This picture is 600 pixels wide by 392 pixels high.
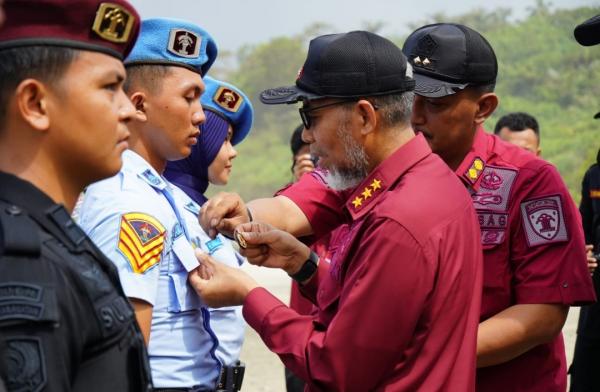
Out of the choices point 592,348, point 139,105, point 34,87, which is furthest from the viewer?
point 592,348

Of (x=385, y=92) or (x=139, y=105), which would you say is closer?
(x=385, y=92)

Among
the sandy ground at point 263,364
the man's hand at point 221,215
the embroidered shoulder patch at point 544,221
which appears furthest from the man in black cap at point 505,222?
the sandy ground at point 263,364

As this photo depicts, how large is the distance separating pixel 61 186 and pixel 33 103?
0.19m

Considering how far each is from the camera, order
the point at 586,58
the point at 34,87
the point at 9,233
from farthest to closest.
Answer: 1. the point at 586,58
2. the point at 34,87
3. the point at 9,233

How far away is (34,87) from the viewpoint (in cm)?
215

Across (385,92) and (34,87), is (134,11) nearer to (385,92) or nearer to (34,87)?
(34,87)

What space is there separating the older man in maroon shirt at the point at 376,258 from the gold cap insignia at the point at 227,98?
63.4 inches

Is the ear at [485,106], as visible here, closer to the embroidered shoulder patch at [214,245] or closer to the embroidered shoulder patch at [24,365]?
the embroidered shoulder patch at [214,245]

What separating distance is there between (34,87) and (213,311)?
69.8 inches

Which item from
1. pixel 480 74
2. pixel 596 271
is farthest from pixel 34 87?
pixel 596 271

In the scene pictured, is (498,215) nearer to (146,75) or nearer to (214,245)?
(214,245)

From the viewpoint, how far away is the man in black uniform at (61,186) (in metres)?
1.97

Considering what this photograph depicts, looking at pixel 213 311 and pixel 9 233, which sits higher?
pixel 9 233

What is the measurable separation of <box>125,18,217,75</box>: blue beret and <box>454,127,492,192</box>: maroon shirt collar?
3.48 ft
